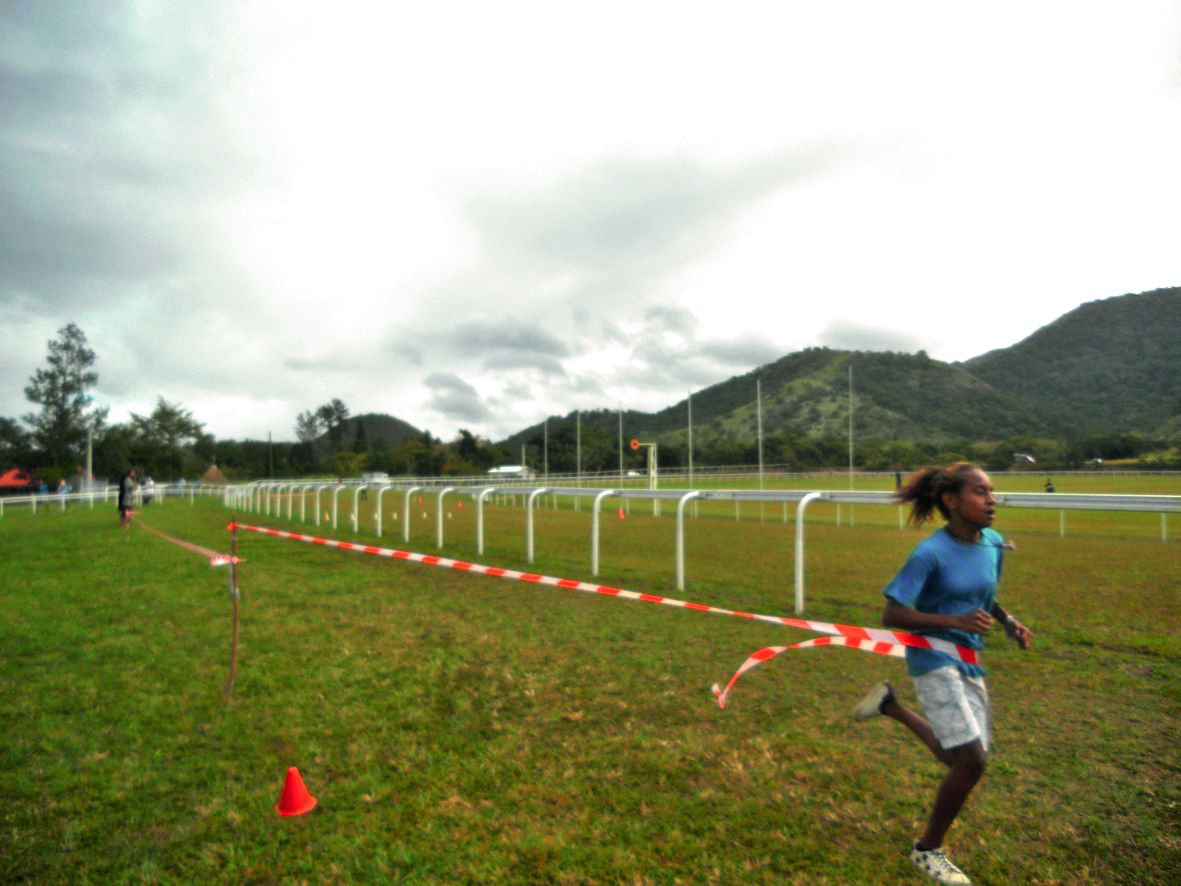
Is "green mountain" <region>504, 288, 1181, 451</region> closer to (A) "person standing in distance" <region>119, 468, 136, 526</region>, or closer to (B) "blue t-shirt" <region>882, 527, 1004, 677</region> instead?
(B) "blue t-shirt" <region>882, 527, 1004, 677</region>

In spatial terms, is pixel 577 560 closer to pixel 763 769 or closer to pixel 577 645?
pixel 577 645

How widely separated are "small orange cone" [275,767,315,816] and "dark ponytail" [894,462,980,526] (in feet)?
9.75

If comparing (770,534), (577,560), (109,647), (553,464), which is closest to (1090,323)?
(770,534)

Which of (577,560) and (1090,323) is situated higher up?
(1090,323)

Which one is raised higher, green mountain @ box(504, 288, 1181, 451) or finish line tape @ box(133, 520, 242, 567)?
green mountain @ box(504, 288, 1181, 451)

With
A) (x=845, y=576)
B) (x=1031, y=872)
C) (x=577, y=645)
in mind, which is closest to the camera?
(x=1031, y=872)

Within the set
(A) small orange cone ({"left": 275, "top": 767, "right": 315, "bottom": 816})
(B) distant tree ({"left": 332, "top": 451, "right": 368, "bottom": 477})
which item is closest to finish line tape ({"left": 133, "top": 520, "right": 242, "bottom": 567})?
(A) small orange cone ({"left": 275, "top": 767, "right": 315, "bottom": 816})

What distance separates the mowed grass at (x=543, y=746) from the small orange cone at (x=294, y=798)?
0.20 feet

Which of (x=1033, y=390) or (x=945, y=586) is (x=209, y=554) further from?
(x=1033, y=390)

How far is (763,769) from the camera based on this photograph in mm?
3803

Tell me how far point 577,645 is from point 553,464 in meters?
64.5

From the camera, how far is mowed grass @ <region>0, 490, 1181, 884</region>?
3.00m

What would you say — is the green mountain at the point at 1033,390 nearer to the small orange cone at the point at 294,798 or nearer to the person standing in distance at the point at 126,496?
the small orange cone at the point at 294,798

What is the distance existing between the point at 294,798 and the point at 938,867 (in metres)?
2.73
